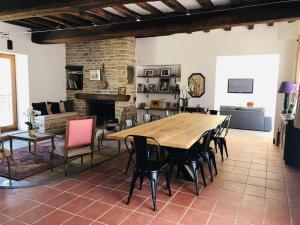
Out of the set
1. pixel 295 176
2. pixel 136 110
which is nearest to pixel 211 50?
pixel 136 110

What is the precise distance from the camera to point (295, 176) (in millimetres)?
3803

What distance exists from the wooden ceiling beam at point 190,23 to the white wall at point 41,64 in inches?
21.6

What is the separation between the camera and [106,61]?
7.48 metres

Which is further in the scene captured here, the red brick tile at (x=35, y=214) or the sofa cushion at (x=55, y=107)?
the sofa cushion at (x=55, y=107)

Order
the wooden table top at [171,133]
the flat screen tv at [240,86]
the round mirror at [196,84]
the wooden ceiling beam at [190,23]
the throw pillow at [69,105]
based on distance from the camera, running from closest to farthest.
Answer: the wooden table top at [171,133]
the wooden ceiling beam at [190,23]
the round mirror at [196,84]
the throw pillow at [69,105]
the flat screen tv at [240,86]

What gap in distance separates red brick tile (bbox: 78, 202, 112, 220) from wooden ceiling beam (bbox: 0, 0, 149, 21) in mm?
2527

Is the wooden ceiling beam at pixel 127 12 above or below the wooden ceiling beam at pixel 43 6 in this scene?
above

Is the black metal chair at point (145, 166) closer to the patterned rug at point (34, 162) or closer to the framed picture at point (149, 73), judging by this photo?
the patterned rug at point (34, 162)

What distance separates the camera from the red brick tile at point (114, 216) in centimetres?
247

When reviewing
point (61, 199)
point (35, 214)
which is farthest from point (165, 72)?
point (35, 214)

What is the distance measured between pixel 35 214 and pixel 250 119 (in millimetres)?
6345

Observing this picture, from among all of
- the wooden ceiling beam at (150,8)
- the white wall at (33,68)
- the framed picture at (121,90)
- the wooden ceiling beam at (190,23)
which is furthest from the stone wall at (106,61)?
the wooden ceiling beam at (150,8)

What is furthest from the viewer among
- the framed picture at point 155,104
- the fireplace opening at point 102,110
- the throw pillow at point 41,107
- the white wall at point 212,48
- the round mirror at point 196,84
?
the fireplace opening at point 102,110

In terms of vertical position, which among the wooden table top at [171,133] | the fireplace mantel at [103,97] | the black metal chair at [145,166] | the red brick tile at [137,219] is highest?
the fireplace mantel at [103,97]
